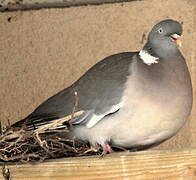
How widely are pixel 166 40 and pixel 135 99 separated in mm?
221

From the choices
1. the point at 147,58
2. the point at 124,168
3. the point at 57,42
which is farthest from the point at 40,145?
the point at 57,42

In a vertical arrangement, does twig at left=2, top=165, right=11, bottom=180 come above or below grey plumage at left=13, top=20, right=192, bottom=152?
below

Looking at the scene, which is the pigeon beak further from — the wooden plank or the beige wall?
the beige wall

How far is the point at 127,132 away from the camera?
168 centimetres

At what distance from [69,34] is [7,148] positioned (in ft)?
2.61

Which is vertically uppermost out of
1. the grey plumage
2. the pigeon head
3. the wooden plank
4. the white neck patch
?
the pigeon head

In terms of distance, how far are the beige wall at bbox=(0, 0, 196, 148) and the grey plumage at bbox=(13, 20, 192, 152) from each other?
18.7 inches

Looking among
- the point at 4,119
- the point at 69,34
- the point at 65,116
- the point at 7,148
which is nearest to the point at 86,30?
the point at 69,34

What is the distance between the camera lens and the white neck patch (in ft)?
5.71

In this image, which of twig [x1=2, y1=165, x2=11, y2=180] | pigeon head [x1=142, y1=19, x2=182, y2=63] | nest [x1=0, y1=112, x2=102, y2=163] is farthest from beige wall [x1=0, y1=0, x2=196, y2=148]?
twig [x1=2, y1=165, x2=11, y2=180]

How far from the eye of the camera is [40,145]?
160 cm

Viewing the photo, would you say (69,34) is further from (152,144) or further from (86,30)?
(152,144)

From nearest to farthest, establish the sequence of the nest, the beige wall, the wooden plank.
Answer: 1. the wooden plank
2. the nest
3. the beige wall

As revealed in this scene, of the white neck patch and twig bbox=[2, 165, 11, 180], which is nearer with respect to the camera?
twig bbox=[2, 165, 11, 180]
